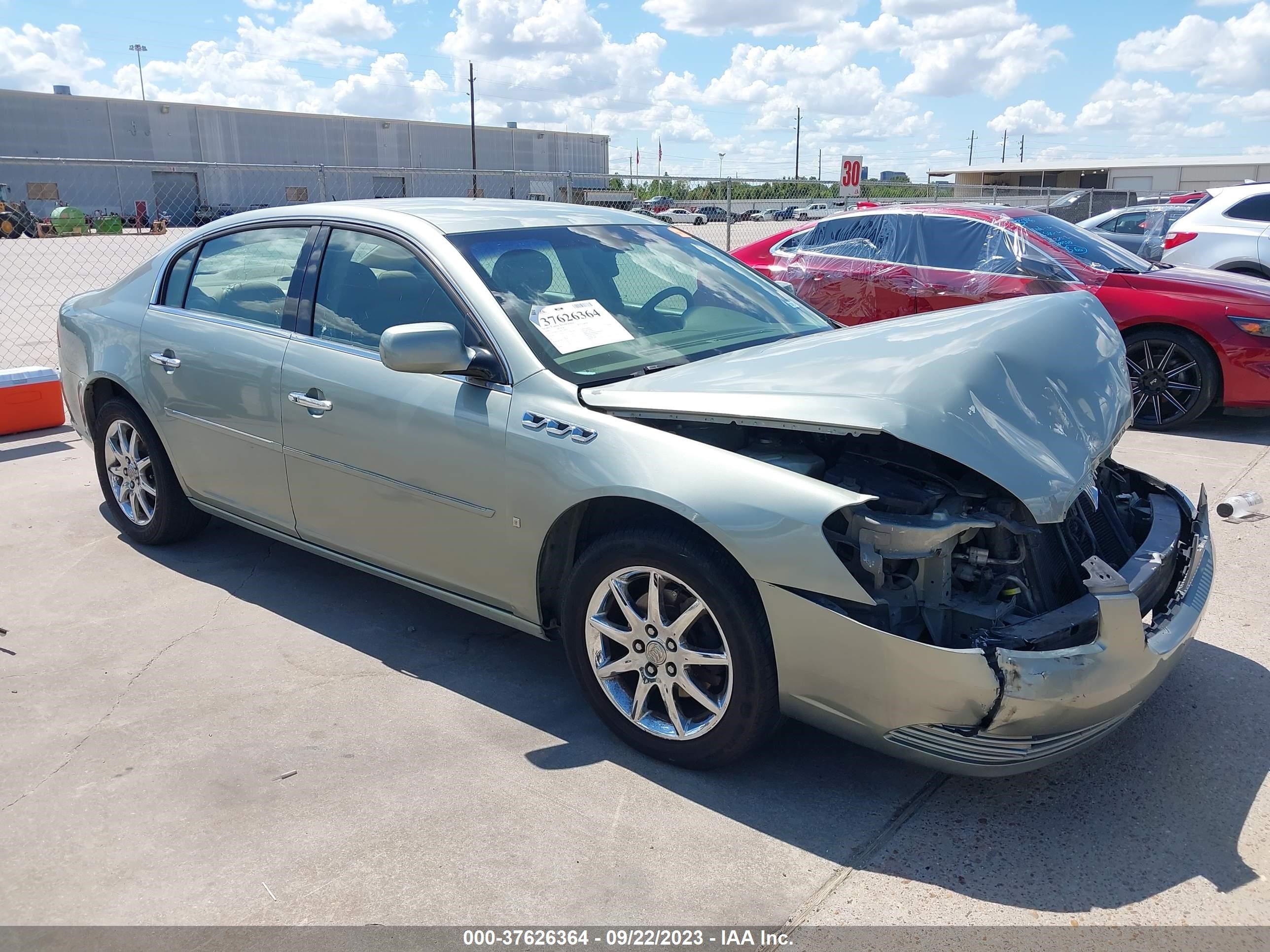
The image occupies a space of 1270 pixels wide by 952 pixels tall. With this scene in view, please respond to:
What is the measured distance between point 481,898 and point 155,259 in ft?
12.2

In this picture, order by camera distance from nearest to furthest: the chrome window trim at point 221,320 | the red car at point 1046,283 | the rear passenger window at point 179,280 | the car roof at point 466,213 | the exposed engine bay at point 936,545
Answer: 1. the exposed engine bay at point 936,545
2. the car roof at point 466,213
3. the chrome window trim at point 221,320
4. the rear passenger window at point 179,280
5. the red car at point 1046,283

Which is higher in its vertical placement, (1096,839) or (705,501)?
(705,501)

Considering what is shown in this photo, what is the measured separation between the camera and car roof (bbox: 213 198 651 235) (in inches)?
153

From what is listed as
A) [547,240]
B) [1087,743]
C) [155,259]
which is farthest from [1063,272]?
[155,259]

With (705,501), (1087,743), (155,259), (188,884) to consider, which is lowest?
(188,884)

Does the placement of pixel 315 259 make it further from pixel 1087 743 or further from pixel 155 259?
pixel 1087 743

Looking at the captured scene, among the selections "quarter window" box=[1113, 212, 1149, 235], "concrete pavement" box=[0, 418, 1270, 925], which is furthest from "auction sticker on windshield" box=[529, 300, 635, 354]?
"quarter window" box=[1113, 212, 1149, 235]

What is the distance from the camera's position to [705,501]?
2840mm

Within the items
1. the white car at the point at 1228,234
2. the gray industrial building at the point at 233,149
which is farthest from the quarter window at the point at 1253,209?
the gray industrial building at the point at 233,149

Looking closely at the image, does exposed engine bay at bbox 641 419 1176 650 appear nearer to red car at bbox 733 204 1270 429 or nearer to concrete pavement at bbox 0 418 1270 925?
concrete pavement at bbox 0 418 1270 925

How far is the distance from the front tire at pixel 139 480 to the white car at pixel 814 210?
13178mm

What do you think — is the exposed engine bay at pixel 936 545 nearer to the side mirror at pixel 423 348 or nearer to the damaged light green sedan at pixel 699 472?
the damaged light green sedan at pixel 699 472

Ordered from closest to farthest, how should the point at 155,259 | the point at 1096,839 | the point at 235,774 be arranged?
the point at 1096,839
the point at 235,774
the point at 155,259

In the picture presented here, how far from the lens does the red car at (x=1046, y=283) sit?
714 centimetres
